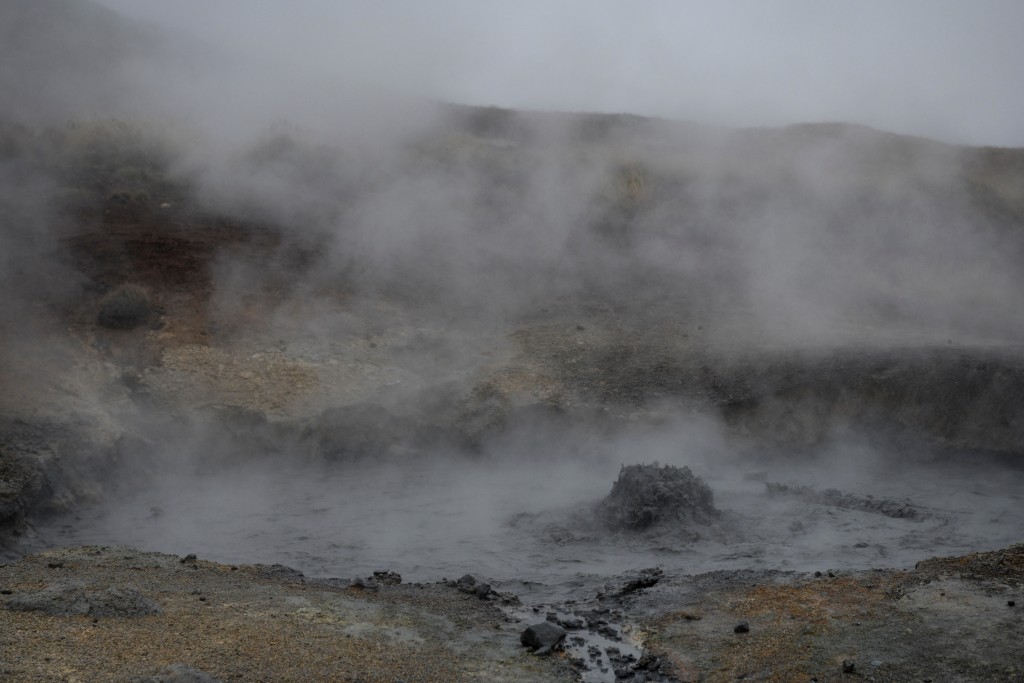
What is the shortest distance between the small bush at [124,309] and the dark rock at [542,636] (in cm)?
773

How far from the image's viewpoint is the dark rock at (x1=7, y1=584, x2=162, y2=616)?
16.6 feet

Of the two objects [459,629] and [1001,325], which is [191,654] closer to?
[459,629]

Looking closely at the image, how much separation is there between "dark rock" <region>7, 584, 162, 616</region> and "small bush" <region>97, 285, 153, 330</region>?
243 inches

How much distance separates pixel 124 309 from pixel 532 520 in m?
6.20

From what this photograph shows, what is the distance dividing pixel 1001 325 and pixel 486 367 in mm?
7128

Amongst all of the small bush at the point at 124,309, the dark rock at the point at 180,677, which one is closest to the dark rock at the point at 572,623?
the dark rock at the point at 180,677

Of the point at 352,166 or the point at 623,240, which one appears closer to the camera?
the point at 623,240

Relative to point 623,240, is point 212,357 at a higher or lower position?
lower

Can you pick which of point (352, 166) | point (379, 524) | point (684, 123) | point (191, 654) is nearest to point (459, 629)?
point (191, 654)

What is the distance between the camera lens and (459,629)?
17.9 feet

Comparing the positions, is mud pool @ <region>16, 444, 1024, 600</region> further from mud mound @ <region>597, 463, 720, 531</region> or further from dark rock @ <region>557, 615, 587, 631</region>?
dark rock @ <region>557, 615, 587, 631</region>

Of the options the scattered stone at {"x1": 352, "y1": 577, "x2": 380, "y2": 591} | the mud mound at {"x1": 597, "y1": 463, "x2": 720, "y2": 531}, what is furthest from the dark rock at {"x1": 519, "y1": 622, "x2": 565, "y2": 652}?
the mud mound at {"x1": 597, "y1": 463, "x2": 720, "y2": 531}

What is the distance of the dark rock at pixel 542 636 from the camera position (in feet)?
16.7

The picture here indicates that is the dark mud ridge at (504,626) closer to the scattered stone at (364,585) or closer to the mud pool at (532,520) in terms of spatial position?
the scattered stone at (364,585)
